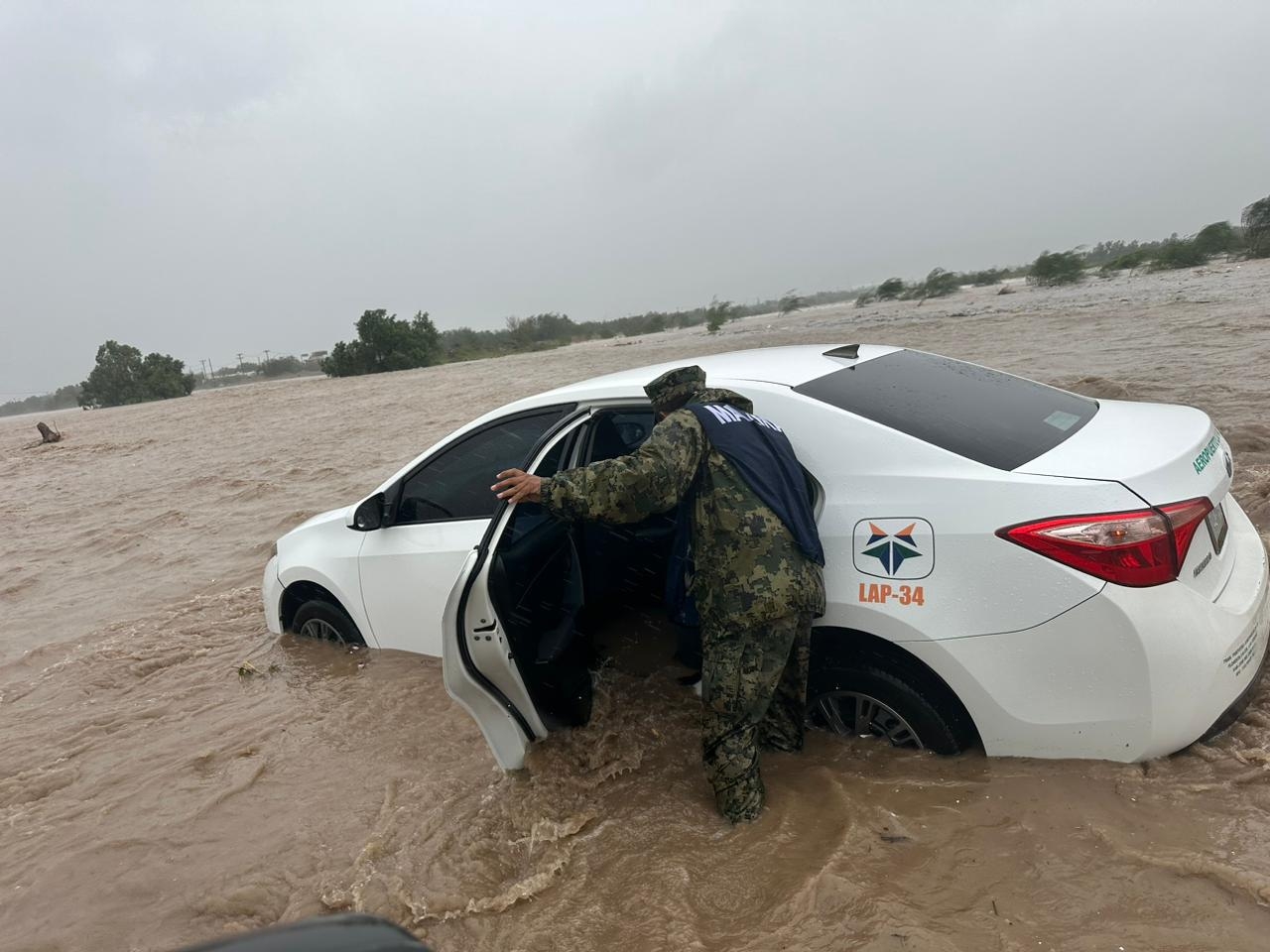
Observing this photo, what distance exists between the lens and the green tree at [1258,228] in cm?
2497

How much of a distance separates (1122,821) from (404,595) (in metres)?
2.96

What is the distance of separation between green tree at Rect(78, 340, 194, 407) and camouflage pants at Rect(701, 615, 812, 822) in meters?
55.4

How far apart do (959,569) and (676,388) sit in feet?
3.61

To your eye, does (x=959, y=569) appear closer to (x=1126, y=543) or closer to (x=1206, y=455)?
(x=1126, y=543)

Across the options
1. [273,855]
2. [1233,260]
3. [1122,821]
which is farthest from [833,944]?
[1233,260]

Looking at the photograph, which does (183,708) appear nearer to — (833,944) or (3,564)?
(833,944)

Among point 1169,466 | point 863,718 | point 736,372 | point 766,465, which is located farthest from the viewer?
point 736,372

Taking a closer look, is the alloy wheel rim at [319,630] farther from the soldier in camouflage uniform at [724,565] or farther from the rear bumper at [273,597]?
the soldier in camouflage uniform at [724,565]

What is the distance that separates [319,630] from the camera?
14.2 ft

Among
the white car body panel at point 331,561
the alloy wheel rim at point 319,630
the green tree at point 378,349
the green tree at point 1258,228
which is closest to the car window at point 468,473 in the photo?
the white car body panel at point 331,561

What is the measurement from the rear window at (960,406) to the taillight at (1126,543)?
32 centimetres

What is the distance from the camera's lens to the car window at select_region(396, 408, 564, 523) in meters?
3.54

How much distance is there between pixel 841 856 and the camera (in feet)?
7.83

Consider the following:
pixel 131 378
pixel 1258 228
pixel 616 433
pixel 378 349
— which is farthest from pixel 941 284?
pixel 131 378
